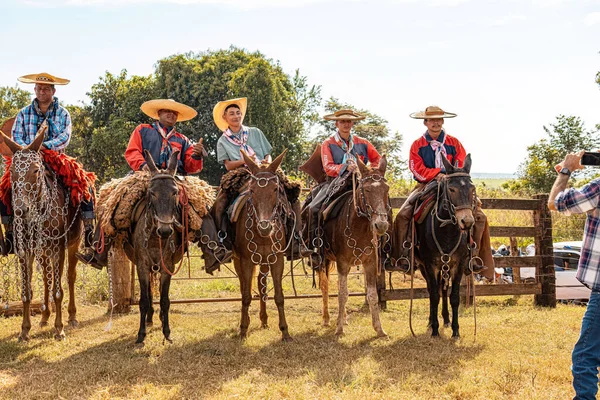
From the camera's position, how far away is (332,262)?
9789mm

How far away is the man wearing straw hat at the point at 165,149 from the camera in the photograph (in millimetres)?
7934

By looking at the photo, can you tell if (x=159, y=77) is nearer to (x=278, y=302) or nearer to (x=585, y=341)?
(x=278, y=302)

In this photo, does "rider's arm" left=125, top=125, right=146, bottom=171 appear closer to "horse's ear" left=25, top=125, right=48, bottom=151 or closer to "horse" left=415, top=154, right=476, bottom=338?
"horse's ear" left=25, top=125, right=48, bottom=151

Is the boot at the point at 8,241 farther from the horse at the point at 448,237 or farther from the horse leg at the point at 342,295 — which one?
the horse at the point at 448,237

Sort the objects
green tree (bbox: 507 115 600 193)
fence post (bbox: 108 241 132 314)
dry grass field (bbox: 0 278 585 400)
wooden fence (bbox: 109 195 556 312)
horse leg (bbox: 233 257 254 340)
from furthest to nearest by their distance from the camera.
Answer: green tree (bbox: 507 115 600 193) < wooden fence (bbox: 109 195 556 312) < fence post (bbox: 108 241 132 314) < horse leg (bbox: 233 257 254 340) < dry grass field (bbox: 0 278 585 400)

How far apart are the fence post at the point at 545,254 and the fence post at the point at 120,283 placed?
25.4 feet

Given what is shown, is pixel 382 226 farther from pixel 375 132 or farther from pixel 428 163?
pixel 375 132

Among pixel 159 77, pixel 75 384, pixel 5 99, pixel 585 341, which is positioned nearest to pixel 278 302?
pixel 75 384

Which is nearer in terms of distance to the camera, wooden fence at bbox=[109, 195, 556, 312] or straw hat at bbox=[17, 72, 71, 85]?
straw hat at bbox=[17, 72, 71, 85]

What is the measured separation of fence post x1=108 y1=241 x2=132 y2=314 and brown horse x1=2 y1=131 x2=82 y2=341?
4.16 ft

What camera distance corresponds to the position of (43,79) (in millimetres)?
8281

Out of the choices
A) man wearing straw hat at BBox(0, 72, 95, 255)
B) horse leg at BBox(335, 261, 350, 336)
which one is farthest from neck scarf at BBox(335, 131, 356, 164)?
man wearing straw hat at BBox(0, 72, 95, 255)

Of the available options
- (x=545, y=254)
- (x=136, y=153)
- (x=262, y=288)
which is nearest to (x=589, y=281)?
(x=262, y=288)

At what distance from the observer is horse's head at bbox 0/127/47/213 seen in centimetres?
719
